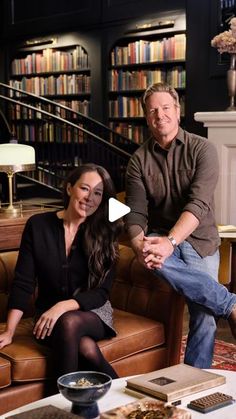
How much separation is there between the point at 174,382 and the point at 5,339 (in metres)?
0.83

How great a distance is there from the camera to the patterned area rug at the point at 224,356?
3632mm

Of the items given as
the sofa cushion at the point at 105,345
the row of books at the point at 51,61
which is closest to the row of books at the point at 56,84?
the row of books at the point at 51,61

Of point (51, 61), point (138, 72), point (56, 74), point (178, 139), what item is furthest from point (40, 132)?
point (178, 139)

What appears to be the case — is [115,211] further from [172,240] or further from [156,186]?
[156,186]

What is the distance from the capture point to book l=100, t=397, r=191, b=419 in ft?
6.01

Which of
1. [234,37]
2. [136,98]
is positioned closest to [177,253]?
[234,37]

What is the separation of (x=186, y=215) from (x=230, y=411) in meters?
1.18

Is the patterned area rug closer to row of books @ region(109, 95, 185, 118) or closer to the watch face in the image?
the watch face

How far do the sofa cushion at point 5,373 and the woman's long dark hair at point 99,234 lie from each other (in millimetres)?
494

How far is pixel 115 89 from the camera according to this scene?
803 cm

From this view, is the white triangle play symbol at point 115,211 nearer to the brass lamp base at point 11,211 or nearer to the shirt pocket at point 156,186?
the shirt pocket at point 156,186

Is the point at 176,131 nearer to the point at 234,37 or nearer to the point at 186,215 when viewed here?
the point at 186,215

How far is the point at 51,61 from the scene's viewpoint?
880cm

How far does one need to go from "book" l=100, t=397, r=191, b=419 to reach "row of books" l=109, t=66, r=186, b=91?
5.70 metres
